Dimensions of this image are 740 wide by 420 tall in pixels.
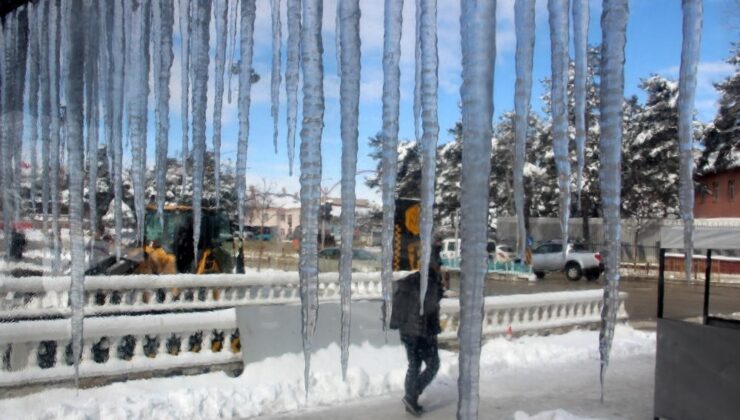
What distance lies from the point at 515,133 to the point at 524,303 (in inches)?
349

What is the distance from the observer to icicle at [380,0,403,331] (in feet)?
6.88

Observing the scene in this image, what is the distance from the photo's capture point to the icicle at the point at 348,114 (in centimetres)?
210

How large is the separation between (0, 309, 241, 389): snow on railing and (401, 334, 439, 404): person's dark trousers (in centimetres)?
235

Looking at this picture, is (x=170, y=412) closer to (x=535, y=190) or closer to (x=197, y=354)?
(x=197, y=354)

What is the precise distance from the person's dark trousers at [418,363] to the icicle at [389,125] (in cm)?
429

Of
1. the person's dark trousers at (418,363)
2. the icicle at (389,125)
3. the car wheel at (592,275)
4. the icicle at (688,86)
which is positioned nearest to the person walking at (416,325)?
the person's dark trousers at (418,363)

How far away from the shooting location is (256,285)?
11328 mm

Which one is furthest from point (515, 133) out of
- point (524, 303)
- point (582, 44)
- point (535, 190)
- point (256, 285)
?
point (535, 190)

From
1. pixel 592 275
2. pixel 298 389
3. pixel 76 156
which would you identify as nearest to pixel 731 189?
pixel 592 275

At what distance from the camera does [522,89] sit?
6.73ft

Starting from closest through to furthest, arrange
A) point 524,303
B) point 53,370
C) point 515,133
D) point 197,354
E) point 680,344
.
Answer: point 515,133 → point 680,344 → point 53,370 → point 197,354 → point 524,303

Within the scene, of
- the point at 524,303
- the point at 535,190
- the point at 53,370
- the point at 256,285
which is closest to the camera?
the point at 53,370

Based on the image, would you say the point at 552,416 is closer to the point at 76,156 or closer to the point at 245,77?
the point at 245,77

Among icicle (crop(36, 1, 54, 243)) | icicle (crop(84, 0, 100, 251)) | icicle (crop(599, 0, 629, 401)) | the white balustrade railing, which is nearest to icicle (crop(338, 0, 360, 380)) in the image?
icicle (crop(599, 0, 629, 401))
